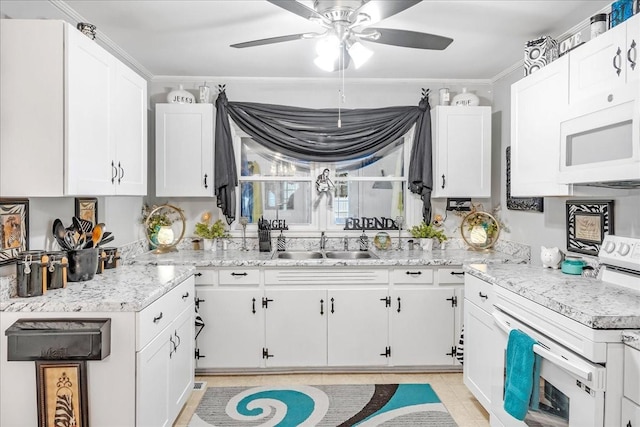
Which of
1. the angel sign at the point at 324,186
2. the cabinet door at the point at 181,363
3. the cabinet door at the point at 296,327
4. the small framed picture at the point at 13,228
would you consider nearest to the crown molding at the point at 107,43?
the small framed picture at the point at 13,228

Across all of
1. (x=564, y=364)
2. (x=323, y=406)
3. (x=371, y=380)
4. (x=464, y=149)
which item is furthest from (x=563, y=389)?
(x=464, y=149)

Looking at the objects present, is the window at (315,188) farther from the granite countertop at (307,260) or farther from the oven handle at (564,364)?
the oven handle at (564,364)

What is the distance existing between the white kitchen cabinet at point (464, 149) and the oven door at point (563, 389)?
5.77 ft

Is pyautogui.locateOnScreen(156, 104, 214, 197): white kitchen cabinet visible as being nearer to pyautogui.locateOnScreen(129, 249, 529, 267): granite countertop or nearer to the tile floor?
pyautogui.locateOnScreen(129, 249, 529, 267): granite countertop

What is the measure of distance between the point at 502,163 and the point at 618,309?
2270mm

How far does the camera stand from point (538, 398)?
196 centimetres

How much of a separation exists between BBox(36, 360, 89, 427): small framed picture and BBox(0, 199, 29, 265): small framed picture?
0.57 metres

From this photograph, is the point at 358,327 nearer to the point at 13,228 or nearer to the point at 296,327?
the point at 296,327


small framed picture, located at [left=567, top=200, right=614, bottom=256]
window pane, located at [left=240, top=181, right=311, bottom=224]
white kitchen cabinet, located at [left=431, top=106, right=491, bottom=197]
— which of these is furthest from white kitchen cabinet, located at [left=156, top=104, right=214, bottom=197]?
small framed picture, located at [left=567, top=200, right=614, bottom=256]

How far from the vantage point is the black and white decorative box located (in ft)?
8.71

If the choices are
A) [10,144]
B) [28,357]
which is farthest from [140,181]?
[28,357]

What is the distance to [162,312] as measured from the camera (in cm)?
231

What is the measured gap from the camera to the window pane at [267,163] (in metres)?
4.08

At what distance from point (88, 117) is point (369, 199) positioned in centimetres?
257
